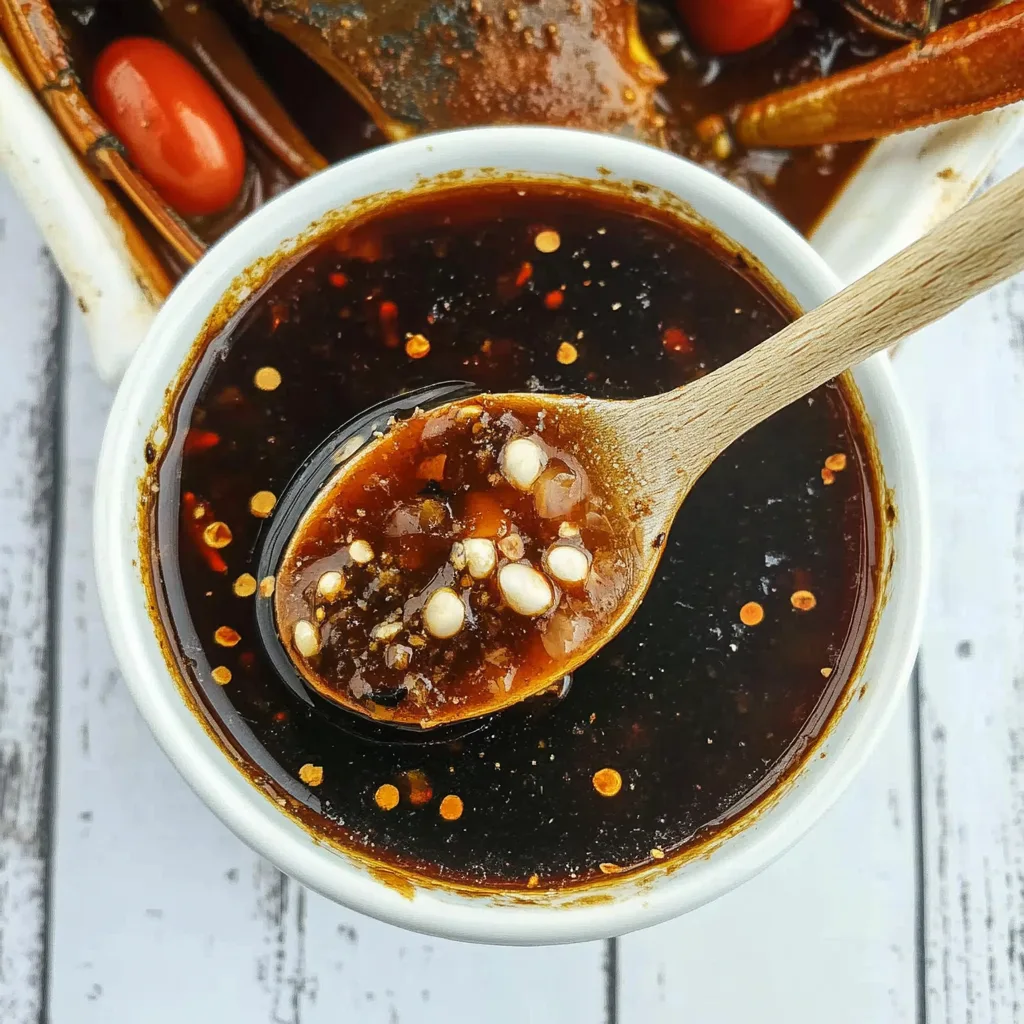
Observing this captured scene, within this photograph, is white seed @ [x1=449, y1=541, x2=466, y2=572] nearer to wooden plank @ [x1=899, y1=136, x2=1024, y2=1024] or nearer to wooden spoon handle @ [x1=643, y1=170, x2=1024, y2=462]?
wooden spoon handle @ [x1=643, y1=170, x2=1024, y2=462]

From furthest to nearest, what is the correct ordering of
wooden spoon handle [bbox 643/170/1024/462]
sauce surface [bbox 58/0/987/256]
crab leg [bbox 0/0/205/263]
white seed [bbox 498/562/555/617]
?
sauce surface [bbox 58/0/987/256] → crab leg [bbox 0/0/205/263] → white seed [bbox 498/562/555/617] → wooden spoon handle [bbox 643/170/1024/462]

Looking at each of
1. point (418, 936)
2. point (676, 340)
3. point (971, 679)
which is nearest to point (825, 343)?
point (676, 340)

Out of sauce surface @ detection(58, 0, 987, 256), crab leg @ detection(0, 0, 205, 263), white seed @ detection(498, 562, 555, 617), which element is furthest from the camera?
sauce surface @ detection(58, 0, 987, 256)

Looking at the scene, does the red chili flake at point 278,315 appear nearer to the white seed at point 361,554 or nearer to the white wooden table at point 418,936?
the white seed at point 361,554

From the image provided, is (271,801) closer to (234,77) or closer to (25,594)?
(25,594)

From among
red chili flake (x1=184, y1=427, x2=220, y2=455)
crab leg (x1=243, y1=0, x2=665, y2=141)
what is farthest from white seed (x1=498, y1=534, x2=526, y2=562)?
crab leg (x1=243, y1=0, x2=665, y2=141)

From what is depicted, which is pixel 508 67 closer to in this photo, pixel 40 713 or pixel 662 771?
pixel 662 771
